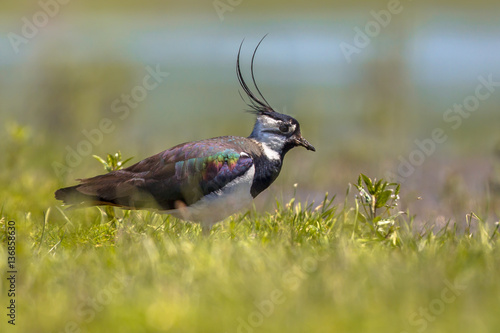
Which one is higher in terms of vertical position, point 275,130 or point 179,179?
point 275,130

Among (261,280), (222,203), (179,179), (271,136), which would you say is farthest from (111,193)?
(261,280)

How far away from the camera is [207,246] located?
407 cm

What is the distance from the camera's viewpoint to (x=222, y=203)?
15.7 ft

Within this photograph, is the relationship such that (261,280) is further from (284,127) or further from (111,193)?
(284,127)

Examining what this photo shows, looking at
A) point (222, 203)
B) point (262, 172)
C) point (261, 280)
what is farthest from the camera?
point (262, 172)

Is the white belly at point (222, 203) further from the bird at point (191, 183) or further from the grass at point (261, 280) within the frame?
the grass at point (261, 280)

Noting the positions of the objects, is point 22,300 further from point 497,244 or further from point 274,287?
point 497,244

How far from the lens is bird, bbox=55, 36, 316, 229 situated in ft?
15.8

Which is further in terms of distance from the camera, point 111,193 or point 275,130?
point 275,130

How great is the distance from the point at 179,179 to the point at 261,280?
5.41 feet

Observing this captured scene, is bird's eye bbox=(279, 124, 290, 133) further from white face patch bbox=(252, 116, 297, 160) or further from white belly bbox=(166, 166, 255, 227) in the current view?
white belly bbox=(166, 166, 255, 227)

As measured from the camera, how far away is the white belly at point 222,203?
189 inches

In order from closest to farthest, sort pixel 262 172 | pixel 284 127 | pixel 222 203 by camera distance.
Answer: pixel 222 203
pixel 262 172
pixel 284 127

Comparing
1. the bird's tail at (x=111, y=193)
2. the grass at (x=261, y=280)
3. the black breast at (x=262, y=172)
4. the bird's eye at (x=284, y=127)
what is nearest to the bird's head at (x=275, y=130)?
the bird's eye at (x=284, y=127)
